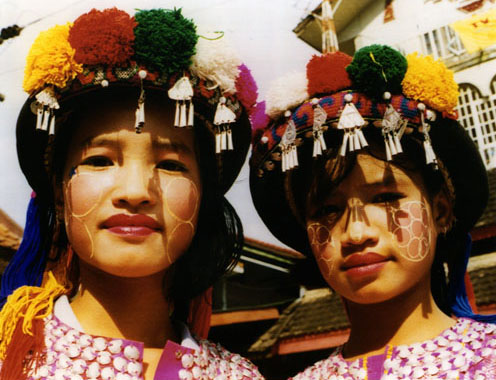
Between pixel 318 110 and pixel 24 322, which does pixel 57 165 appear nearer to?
pixel 24 322

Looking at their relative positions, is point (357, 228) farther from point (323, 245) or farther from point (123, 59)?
point (123, 59)

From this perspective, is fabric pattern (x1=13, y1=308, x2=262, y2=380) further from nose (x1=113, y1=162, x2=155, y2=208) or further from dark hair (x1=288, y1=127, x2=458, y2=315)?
dark hair (x1=288, y1=127, x2=458, y2=315)

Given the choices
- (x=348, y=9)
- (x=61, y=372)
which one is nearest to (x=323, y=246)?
(x=61, y=372)

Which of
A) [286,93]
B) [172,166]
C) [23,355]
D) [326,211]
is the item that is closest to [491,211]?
[326,211]

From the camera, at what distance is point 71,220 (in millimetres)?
2430

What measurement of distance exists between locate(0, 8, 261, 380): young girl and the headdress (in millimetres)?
242

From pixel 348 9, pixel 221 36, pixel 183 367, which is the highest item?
pixel 348 9

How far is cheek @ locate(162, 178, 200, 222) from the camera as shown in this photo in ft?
8.03

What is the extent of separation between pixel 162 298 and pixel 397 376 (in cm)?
116

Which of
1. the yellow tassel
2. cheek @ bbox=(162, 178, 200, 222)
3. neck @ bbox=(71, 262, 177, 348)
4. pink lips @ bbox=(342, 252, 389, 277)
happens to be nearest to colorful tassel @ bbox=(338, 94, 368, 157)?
pink lips @ bbox=(342, 252, 389, 277)

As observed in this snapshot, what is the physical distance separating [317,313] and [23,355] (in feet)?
18.2

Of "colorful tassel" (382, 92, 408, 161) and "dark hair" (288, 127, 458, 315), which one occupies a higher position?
"colorful tassel" (382, 92, 408, 161)

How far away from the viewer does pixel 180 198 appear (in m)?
2.48

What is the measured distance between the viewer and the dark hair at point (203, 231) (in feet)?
8.70
